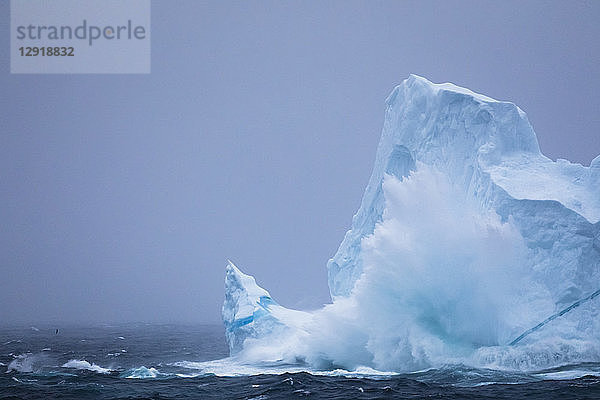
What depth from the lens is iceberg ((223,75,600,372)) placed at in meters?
21.1

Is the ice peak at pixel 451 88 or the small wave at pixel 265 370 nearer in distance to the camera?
the small wave at pixel 265 370

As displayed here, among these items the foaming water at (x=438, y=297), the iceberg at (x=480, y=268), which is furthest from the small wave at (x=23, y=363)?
the foaming water at (x=438, y=297)

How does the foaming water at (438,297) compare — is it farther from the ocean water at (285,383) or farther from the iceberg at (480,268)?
the ocean water at (285,383)

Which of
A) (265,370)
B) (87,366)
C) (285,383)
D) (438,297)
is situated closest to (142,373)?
(265,370)

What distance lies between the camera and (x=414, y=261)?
880 inches

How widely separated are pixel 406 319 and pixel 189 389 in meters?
8.65

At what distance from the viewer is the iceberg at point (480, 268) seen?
21125mm

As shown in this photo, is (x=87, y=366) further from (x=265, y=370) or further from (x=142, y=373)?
(x=265, y=370)

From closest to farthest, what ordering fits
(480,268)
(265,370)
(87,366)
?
(480,268), (265,370), (87,366)

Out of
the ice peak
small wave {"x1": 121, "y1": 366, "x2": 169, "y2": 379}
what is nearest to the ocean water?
small wave {"x1": 121, "y1": 366, "x2": 169, "y2": 379}

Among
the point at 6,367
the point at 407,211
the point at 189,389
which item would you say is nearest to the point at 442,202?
the point at 407,211

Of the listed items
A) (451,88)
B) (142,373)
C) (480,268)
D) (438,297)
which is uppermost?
(451,88)

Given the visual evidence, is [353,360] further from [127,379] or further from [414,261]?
[127,379]

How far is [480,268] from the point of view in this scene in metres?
21.8
